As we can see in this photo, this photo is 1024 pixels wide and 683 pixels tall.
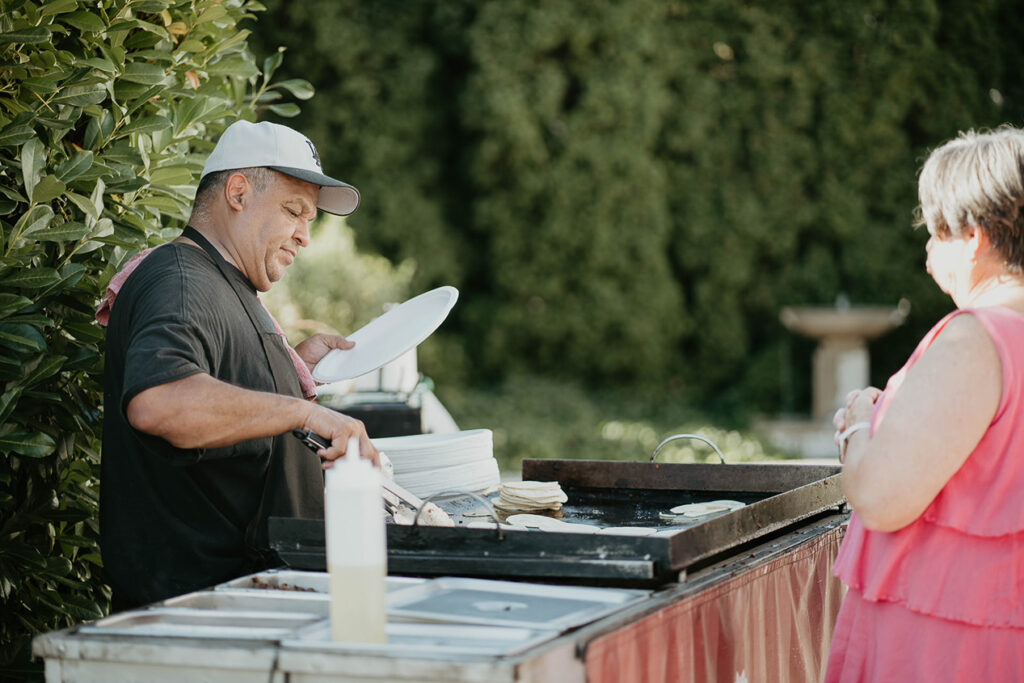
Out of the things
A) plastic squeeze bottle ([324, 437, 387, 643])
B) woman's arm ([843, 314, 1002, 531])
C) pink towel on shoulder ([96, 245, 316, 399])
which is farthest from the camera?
pink towel on shoulder ([96, 245, 316, 399])

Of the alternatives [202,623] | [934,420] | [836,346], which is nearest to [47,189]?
[202,623]

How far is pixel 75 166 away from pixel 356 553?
5.02ft

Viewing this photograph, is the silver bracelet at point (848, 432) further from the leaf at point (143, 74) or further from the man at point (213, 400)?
the leaf at point (143, 74)

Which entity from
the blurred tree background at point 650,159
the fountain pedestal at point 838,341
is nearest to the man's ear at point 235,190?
the blurred tree background at point 650,159

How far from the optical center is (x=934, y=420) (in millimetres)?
1737

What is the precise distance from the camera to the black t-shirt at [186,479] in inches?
81.0

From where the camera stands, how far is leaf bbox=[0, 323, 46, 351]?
2330 millimetres

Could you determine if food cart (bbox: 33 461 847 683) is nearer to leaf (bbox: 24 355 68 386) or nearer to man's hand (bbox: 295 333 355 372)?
A: man's hand (bbox: 295 333 355 372)

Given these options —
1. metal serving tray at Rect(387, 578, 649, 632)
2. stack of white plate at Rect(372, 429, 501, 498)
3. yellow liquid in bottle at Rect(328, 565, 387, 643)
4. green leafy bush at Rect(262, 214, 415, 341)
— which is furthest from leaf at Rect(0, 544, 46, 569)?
green leafy bush at Rect(262, 214, 415, 341)

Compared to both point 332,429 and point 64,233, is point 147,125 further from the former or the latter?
point 332,429

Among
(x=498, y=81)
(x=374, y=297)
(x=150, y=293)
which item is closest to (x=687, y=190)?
(x=498, y=81)

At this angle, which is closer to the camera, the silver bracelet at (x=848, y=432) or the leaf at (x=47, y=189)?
the silver bracelet at (x=848, y=432)

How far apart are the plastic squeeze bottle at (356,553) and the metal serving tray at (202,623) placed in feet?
0.46

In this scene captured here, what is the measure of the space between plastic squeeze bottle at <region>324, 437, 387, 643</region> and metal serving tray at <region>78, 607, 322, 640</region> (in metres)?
0.14
